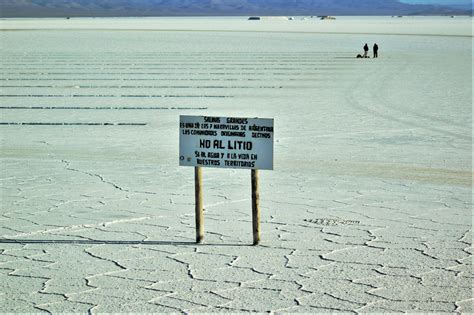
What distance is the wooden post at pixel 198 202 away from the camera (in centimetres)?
641

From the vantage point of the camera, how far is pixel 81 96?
747 inches

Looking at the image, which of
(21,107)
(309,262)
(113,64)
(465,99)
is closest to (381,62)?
(113,64)

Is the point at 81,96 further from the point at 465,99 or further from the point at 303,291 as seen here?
the point at 303,291

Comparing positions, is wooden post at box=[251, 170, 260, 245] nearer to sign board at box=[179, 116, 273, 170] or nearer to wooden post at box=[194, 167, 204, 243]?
sign board at box=[179, 116, 273, 170]

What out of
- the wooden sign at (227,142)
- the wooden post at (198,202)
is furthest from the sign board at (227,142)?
the wooden post at (198,202)

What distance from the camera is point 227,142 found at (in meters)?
6.20

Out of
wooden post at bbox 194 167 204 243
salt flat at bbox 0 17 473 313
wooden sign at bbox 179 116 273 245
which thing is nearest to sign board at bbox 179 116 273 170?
wooden sign at bbox 179 116 273 245

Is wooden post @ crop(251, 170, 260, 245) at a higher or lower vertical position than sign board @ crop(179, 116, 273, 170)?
lower

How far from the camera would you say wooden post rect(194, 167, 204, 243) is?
641 cm

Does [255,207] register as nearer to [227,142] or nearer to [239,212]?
[227,142]

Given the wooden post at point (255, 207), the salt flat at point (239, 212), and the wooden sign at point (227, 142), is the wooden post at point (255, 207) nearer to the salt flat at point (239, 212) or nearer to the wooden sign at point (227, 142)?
the wooden sign at point (227, 142)

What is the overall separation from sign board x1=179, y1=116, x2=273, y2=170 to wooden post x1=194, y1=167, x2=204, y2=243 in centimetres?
12

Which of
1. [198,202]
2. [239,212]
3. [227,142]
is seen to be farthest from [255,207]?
[239,212]

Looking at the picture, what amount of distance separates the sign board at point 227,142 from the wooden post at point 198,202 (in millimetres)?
125
